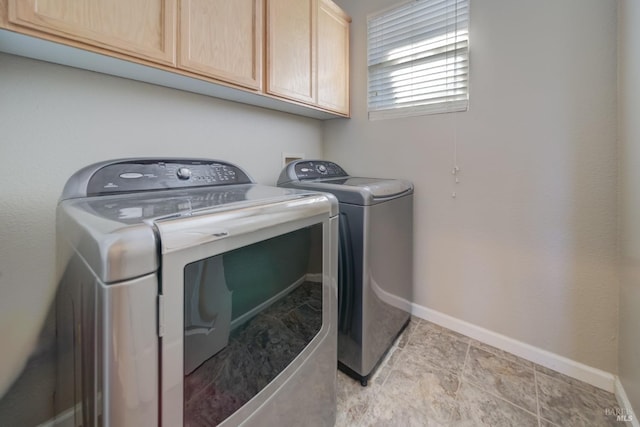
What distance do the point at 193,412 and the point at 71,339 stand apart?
15.8 inches

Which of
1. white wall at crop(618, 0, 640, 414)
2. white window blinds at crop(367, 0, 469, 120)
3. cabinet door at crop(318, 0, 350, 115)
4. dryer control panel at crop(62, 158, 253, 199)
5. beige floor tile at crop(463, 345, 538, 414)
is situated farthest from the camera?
cabinet door at crop(318, 0, 350, 115)

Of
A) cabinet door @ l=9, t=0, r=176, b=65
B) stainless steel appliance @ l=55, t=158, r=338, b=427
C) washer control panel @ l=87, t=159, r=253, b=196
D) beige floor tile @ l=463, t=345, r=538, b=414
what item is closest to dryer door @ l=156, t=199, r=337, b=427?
stainless steel appliance @ l=55, t=158, r=338, b=427

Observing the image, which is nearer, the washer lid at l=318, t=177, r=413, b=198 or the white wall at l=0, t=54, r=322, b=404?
the white wall at l=0, t=54, r=322, b=404

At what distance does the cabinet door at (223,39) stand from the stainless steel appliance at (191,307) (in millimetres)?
510

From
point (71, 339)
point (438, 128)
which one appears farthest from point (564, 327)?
point (71, 339)

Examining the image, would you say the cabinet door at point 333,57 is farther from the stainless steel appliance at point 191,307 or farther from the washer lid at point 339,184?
the stainless steel appliance at point 191,307

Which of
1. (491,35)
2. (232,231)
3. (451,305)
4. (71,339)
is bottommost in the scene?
(451,305)

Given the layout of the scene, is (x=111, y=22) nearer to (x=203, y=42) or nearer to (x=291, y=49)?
(x=203, y=42)

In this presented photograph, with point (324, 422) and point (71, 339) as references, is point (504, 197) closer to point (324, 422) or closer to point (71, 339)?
point (324, 422)

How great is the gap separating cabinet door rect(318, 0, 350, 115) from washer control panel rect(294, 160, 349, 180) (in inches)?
15.6

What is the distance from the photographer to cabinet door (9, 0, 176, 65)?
→ 75cm

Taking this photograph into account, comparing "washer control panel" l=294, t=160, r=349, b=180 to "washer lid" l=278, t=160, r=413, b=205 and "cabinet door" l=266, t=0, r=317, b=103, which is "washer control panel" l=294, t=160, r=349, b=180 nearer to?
"washer lid" l=278, t=160, r=413, b=205

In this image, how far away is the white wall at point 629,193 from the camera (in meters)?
1.04

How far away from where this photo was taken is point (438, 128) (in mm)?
1719
